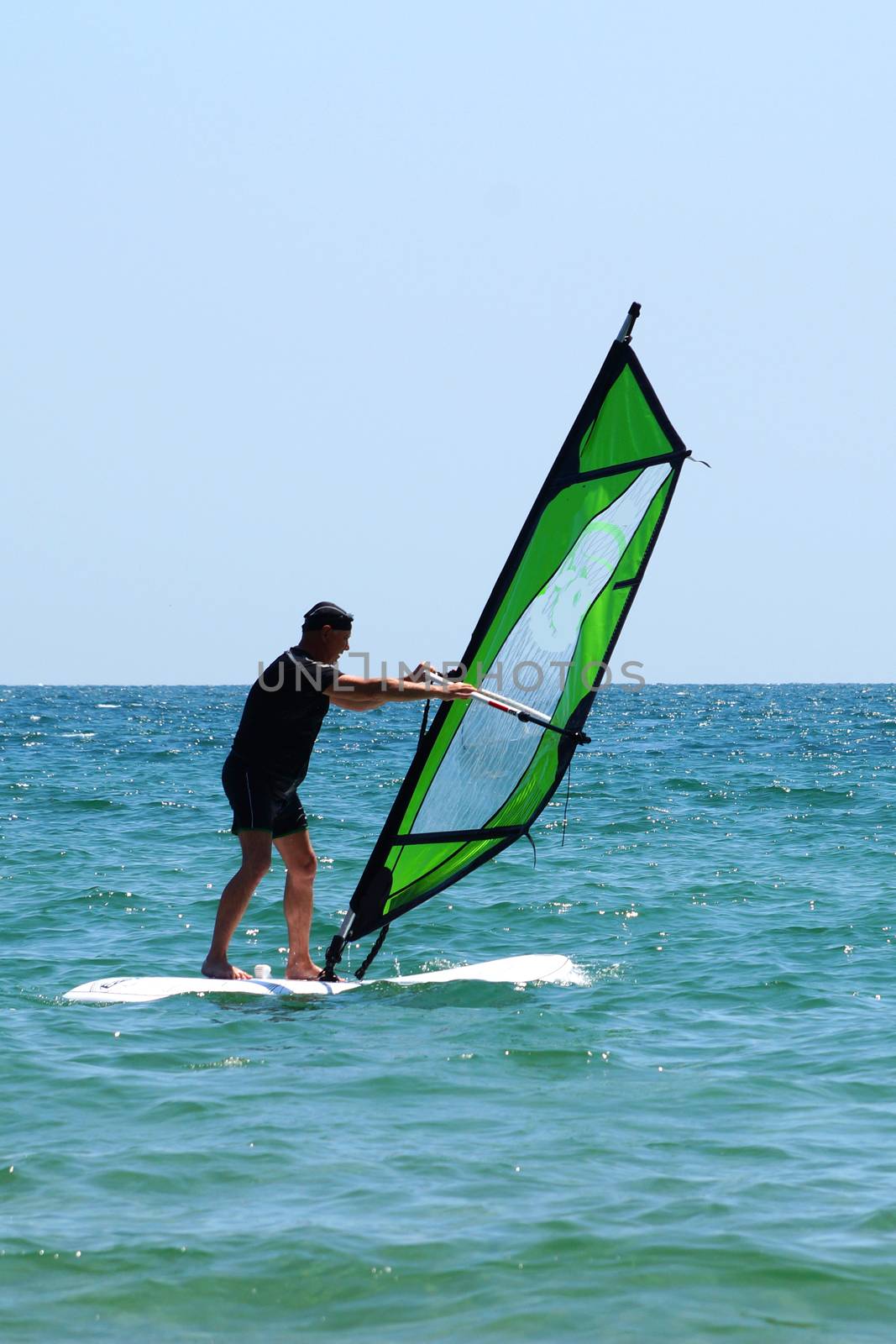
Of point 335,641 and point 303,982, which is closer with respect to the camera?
point 335,641

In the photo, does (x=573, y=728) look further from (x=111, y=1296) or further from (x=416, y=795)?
(x=111, y=1296)

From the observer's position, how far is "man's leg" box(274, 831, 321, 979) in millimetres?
6793

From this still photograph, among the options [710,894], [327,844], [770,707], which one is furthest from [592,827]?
[770,707]

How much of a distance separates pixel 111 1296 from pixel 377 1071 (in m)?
1.93

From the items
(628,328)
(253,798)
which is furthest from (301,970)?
(628,328)

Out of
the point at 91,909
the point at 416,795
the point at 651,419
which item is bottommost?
the point at 91,909

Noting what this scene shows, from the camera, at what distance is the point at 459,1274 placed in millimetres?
3535

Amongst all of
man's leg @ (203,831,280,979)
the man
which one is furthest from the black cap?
man's leg @ (203,831,280,979)

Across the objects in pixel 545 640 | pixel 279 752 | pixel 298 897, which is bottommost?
pixel 298 897

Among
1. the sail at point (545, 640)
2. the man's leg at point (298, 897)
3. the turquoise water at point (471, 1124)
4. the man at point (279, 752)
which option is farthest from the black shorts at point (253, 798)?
the turquoise water at point (471, 1124)

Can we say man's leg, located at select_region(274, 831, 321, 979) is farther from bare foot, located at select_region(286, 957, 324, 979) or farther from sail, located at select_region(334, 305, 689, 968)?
sail, located at select_region(334, 305, 689, 968)

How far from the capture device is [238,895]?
6602 millimetres

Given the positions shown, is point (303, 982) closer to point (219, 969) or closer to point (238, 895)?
point (219, 969)

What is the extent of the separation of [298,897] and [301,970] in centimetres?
40
